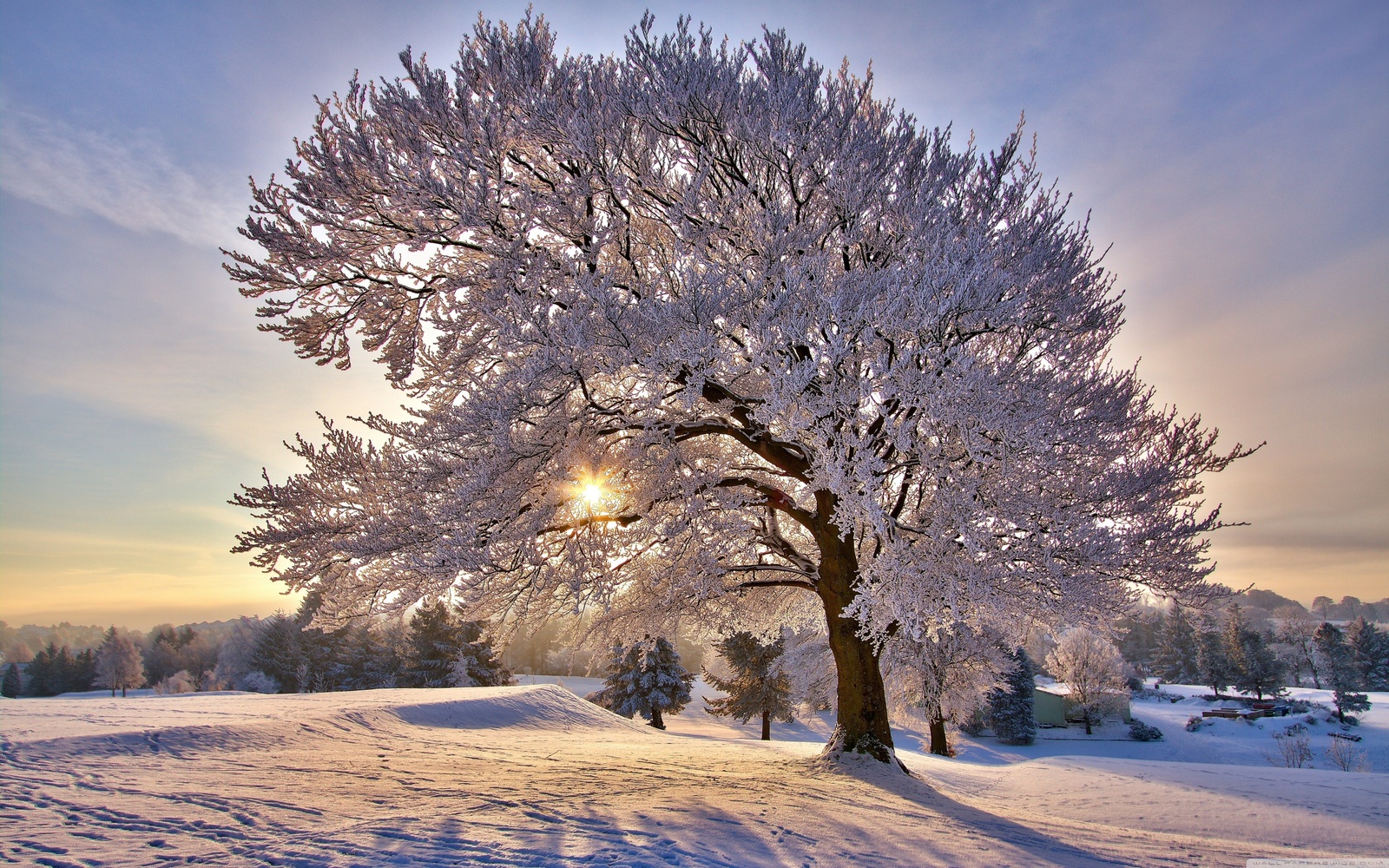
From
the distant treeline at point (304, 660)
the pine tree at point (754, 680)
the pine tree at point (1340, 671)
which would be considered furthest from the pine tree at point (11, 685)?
the pine tree at point (1340, 671)

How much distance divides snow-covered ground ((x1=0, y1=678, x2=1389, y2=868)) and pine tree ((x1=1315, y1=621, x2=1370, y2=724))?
45.7 metres

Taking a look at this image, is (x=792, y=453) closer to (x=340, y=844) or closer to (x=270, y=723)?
(x=340, y=844)

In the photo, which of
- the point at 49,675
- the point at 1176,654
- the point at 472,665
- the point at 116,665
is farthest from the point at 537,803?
the point at 1176,654

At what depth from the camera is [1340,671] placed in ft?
157

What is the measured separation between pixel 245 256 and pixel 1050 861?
476 inches

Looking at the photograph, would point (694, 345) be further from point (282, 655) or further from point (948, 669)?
point (282, 655)

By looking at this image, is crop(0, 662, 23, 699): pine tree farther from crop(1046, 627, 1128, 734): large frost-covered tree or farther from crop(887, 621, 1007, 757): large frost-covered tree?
crop(1046, 627, 1128, 734): large frost-covered tree

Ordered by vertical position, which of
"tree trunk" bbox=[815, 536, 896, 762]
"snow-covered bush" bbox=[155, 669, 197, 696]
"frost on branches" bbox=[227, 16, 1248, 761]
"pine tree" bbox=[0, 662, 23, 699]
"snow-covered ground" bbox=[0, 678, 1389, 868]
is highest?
"frost on branches" bbox=[227, 16, 1248, 761]

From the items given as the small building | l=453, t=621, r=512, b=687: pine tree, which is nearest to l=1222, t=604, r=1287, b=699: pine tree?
the small building

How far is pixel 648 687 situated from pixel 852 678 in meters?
25.1

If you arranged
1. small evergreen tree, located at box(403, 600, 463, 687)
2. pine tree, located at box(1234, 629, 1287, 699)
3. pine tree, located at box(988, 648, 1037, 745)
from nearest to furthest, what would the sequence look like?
1. small evergreen tree, located at box(403, 600, 463, 687)
2. pine tree, located at box(988, 648, 1037, 745)
3. pine tree, located at box(1234, 629, 1287, 699)

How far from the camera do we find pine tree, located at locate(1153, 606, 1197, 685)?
70.3 meters

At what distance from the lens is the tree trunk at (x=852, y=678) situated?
10.6m

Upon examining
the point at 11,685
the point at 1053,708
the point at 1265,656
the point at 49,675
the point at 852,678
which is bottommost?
the point at 11,685
